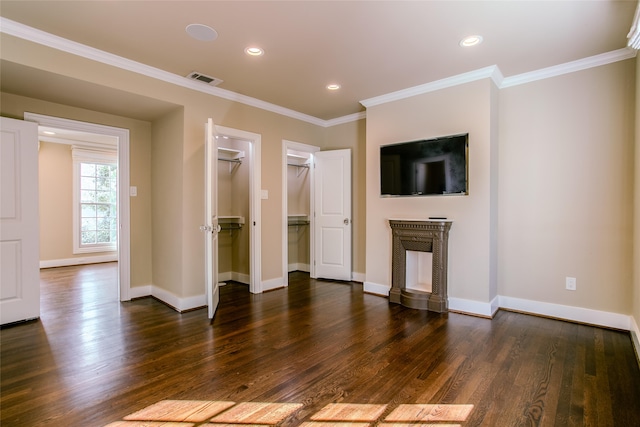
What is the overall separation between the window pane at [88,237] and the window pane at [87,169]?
50.8 inches

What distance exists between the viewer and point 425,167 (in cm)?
379

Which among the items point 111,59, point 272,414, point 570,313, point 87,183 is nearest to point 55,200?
point 87,183

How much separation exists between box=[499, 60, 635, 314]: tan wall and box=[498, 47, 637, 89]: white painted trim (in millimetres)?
50

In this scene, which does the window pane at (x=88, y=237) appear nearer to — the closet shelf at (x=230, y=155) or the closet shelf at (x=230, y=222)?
the closet shelf at (x=230, y=222)

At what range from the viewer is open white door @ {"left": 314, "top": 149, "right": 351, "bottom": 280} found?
5.00 metres

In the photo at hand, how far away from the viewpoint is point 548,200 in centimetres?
335

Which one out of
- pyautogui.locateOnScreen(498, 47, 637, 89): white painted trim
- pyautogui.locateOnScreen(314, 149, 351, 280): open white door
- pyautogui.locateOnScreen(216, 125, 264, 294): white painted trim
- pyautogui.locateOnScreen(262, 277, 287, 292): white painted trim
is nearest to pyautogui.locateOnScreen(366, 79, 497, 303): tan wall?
pyautogui.locateOnScreen(498, 47, 637, 89): white painted trim

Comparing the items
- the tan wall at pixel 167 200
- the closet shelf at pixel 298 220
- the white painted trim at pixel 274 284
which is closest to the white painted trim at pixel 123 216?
the tan wall at pixel 167 200

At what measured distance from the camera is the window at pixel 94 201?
676 cm

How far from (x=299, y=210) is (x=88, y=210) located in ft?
16.0

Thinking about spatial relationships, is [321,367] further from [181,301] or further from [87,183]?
[87,183]

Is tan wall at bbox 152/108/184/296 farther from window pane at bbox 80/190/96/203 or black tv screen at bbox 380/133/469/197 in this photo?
window pane at bbox 80/190/96/203

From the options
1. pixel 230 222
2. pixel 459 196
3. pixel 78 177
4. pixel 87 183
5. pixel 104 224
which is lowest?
pixel 104 224

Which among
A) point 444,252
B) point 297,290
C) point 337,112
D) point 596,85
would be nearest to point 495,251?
point 444,252
